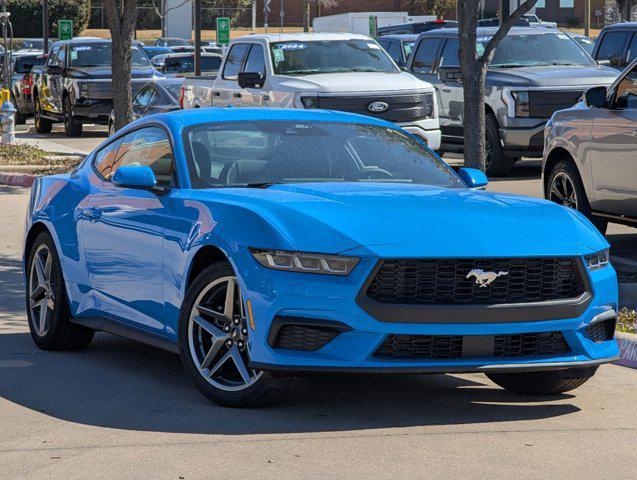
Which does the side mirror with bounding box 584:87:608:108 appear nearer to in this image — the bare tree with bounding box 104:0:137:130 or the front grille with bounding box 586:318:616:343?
the front grille with bounding box 586:318:616:343

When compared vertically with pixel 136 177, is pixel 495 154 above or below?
below

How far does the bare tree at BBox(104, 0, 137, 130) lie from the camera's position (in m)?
21.9

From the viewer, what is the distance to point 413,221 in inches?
261

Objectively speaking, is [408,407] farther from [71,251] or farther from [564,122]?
[564,122]

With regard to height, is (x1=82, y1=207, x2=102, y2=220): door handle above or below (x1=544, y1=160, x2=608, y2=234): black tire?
above

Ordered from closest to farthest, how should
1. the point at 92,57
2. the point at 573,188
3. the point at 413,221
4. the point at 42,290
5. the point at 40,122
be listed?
the point at 413,221 → the point at 42,290 → the point at 573,188 → the point at 92,57 → the point at 40,122

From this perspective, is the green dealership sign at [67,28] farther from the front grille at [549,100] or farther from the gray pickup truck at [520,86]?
the front grille at [549,100]

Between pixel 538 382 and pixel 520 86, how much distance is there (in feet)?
44.4

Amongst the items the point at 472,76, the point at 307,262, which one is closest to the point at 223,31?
the point at 472,76

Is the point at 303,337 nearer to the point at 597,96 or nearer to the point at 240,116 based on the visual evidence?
the point at 240,116

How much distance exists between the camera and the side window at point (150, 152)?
7.88 meters

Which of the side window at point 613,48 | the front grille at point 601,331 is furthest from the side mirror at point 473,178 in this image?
the side window at point 613,48

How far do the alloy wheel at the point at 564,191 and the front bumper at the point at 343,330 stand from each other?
674 cm

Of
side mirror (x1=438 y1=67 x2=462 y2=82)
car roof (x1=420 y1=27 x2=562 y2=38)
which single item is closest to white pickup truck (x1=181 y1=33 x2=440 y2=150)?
side mirror (x1=438 y1=67 x2=462 y2=82)
